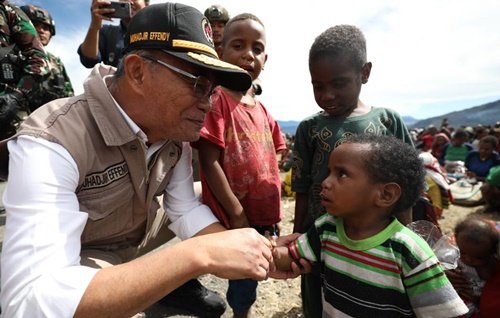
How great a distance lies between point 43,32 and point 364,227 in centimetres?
526

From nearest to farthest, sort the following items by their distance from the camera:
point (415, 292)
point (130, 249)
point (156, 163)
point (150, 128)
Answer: point (415, 292)
point (150, 128)
point (156, 163)
point (130, 249)

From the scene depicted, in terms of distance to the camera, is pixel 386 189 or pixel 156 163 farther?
pixel 156 163

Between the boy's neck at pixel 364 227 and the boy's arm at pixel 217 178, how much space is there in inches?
27.9

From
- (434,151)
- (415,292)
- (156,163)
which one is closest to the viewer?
(415,292)

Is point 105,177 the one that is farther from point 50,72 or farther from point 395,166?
point 50,72

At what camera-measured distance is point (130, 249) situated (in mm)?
2119

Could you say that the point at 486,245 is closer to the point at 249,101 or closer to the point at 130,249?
the point at 249,101

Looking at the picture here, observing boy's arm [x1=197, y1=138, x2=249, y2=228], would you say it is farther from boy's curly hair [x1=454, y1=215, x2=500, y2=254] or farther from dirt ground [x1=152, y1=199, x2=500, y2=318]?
boy's curly hair [x1=454, y1=215, x2=500, y2=254]

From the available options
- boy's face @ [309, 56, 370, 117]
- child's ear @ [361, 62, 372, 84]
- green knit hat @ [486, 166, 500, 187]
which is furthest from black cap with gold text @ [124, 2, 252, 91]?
green knit hat @ [486, 166, 500, 187]

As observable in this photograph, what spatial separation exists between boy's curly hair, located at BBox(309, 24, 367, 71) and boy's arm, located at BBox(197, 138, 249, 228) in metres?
0.90

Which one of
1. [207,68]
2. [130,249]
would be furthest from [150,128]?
[130,249]

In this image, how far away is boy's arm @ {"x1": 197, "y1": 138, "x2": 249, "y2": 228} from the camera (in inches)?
73.7

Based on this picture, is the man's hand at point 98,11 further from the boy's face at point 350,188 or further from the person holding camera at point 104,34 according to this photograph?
the boy's face at point 350,188

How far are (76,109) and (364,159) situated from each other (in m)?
1.48
